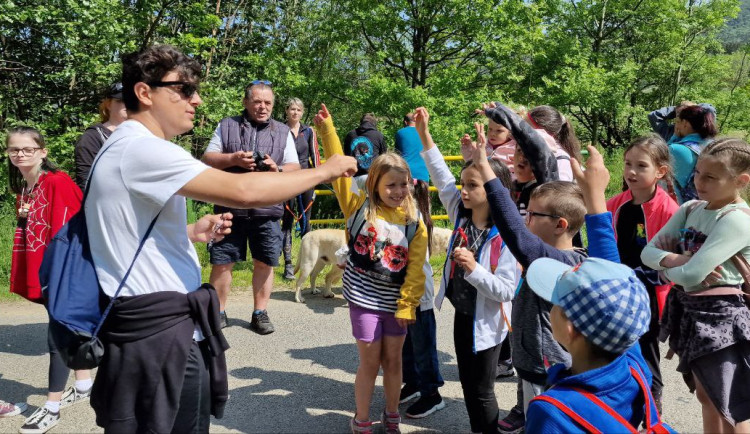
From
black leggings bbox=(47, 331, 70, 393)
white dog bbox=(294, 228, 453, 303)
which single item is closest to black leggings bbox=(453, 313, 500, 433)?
black leggings bbox=(47, 331, 70, 393)

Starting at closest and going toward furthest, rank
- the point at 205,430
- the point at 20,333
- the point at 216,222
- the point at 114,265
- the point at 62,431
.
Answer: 1. the point at 114,265
2. the point at 205,430
3. the point at 216,222
4. the point at 62,431
5. the point at 20,333

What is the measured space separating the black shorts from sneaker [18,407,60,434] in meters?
1.88

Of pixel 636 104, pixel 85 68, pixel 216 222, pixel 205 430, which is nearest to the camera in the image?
pixel 205 430

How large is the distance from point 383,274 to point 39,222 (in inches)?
88.9

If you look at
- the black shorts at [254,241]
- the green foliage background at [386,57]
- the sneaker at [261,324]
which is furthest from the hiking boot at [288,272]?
the green foliage background at [386,57]

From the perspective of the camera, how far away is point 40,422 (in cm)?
362

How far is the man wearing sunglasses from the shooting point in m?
2.02

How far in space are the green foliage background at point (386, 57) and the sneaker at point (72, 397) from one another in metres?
3.79

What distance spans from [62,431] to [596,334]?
342 cm

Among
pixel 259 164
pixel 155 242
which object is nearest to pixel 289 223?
pixel 259 164

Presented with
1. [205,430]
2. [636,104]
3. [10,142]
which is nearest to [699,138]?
[205,430]

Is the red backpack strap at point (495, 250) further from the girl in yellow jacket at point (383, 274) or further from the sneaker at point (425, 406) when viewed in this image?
the sneaker at point (425, 406)

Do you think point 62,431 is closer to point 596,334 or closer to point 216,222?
point 216,222

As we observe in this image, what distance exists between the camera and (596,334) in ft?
5.62
